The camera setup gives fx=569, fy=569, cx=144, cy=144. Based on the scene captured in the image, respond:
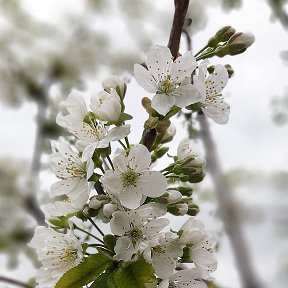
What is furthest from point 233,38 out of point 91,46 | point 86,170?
point 91,46

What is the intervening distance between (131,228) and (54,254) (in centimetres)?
11

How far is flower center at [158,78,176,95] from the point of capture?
0.59 meters

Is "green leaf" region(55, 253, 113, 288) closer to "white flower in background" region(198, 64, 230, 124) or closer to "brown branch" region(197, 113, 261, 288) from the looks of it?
"white flower in background" region(198, 64, 230, 124)

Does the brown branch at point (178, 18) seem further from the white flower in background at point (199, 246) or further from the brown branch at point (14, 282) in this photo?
the brown branch at point (14, 282)

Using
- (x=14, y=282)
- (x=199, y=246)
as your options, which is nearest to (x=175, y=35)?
(x=199, y=246)

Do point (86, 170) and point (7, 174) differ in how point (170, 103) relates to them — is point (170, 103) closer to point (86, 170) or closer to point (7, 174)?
point (86, 170)

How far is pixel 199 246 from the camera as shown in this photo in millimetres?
613

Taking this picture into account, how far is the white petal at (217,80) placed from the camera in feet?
2.04

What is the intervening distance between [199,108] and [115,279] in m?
0.20

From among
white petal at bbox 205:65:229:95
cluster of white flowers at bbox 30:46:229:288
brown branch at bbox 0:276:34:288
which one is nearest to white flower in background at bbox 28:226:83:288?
cluster of white flowers at bbox 30:46:229:288

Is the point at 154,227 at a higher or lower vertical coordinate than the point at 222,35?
lower

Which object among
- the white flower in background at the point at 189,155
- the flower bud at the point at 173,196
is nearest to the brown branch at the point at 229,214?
the white flower in background at the point at 189,155

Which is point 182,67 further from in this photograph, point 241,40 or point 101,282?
point 101,282

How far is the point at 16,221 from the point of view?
4.66 ft
